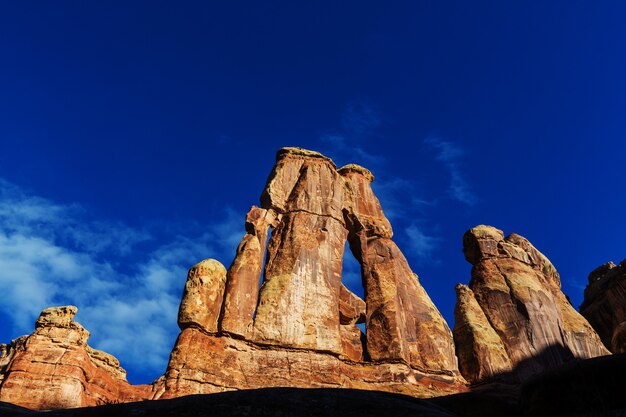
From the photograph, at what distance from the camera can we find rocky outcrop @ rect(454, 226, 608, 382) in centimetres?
3938

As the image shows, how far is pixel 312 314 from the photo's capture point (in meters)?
37.2

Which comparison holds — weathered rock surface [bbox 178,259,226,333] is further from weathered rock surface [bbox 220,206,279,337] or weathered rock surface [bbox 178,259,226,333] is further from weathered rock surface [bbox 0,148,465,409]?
weathered rock surface [bbox 220,206,279,337]

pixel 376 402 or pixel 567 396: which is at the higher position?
pixel 567 396

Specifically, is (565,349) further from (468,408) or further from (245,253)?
(468,408)

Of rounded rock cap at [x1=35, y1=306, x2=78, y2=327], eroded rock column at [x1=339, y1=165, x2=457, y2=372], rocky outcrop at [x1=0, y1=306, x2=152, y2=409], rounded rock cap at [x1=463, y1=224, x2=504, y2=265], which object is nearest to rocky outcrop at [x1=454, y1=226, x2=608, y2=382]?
rounded rock cap at [x1=463, y1=224, x2=504, y2=265]

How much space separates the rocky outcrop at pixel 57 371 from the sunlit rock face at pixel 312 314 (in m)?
3.39

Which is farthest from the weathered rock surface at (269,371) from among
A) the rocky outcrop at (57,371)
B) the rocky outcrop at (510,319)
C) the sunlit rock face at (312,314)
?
the rocky outcrop at (510,319)

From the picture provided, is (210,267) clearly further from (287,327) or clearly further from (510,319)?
(510,319)

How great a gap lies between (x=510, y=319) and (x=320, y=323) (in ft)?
54.7

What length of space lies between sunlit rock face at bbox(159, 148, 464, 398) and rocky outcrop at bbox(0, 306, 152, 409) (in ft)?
11.1

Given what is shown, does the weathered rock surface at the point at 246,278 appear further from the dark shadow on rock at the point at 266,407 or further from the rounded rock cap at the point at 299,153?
the dark shadow on rock at the point at 266,407

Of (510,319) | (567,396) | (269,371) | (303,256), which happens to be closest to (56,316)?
(269,371)

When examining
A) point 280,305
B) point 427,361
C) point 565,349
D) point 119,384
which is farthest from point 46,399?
point 565,349

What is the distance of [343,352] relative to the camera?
37.5 meters
